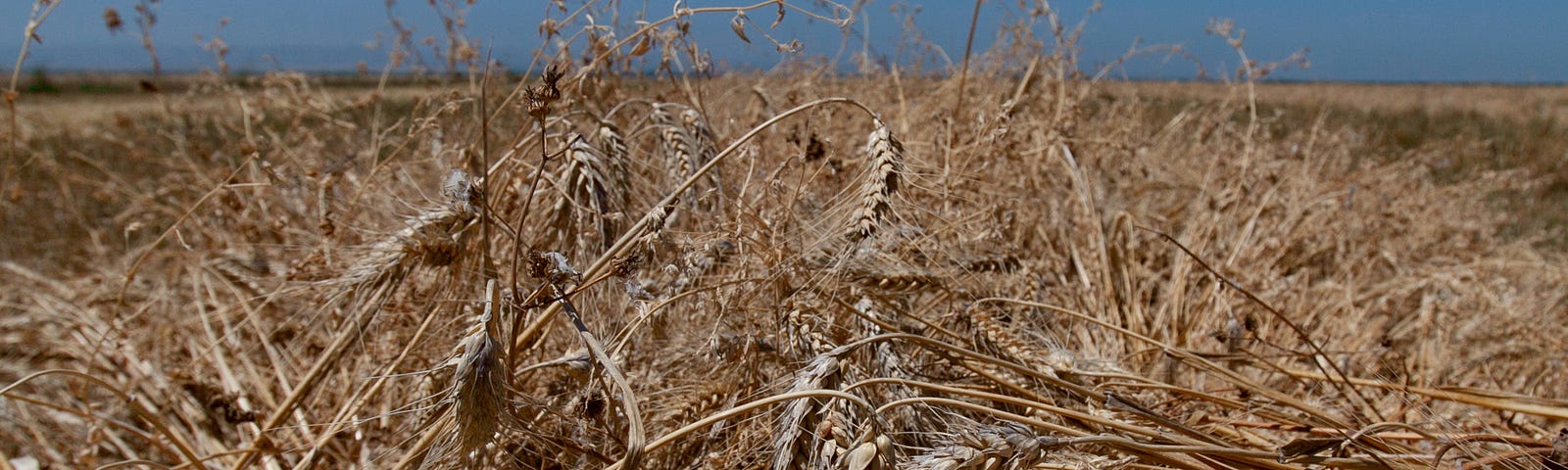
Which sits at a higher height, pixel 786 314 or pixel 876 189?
pixel 876 189

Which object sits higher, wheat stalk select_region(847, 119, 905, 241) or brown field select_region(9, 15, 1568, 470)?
wheat stalk select_region(847, 119, 905, 241)

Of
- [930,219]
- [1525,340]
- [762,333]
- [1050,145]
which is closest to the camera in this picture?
[762,333]

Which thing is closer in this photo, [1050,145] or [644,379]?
[644,379]

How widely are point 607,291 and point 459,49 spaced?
72.1 inches

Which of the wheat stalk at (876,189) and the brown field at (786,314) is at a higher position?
the wheat stalk at (876,189)

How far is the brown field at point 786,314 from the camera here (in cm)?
123

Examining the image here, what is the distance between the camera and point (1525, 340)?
2418 mm

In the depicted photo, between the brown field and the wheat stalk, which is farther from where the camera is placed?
the wheat stalk

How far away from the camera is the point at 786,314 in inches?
56.6

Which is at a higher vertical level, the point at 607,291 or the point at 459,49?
the point at 459,49

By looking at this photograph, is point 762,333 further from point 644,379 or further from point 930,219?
point 930,219

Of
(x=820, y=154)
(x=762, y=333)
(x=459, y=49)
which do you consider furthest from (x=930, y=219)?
(x=459, y=49)

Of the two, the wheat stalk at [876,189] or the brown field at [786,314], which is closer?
the brown field at [786,314]

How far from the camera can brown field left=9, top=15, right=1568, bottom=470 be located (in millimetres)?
1233
